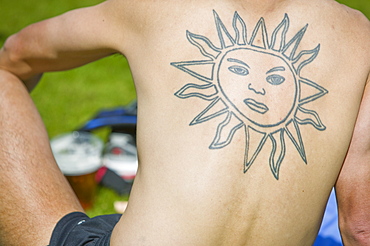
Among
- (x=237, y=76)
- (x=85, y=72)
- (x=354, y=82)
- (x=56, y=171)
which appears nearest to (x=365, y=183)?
(x=354, y=82)

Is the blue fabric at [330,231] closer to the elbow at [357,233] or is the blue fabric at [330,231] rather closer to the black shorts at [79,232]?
the elbow at [357,233]

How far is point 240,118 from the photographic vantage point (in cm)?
145

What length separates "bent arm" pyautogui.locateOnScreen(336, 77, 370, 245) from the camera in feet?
5.39

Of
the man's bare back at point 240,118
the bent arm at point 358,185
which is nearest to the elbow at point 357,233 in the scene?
the bent arm at point 358,185

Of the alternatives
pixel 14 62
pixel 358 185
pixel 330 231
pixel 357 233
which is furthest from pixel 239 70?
pixel 330 231

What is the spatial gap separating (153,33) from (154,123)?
0.29m

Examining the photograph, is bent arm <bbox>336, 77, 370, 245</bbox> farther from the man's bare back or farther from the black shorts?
the black shorts

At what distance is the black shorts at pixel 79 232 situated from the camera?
1632mm

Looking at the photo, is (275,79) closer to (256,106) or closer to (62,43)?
(256,106)

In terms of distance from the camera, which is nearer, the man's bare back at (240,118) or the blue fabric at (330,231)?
the man's bare back at (240,118)

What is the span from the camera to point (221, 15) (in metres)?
1.52

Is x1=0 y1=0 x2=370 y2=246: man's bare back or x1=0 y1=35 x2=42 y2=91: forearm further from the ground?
x1=0 y1=0 x2=370 y2=246: man's bare back

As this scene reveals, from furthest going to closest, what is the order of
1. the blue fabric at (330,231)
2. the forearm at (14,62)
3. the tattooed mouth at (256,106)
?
1. the blue fabric at (330,231)
2. the forearm at (14,62)
3. the tattooed mouth at (256,106)

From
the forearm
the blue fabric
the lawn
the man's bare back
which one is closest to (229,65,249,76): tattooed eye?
the man's bare back
